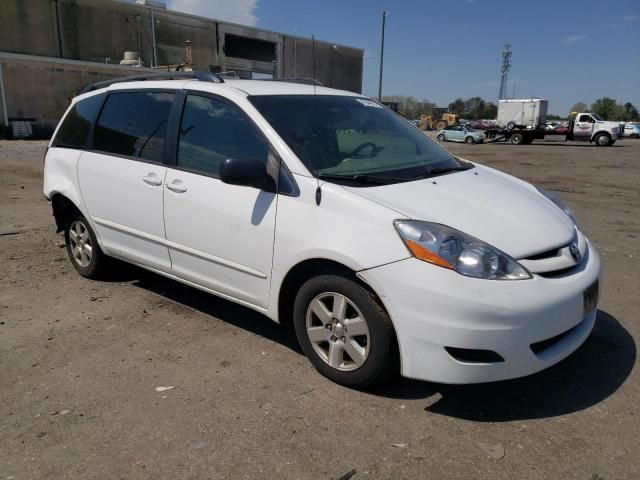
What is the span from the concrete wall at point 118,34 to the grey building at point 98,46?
0.19 feet

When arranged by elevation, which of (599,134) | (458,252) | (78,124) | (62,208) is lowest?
(599,134)

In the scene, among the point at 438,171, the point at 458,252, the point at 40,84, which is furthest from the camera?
the point at 40,84

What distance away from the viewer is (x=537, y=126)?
123 ft

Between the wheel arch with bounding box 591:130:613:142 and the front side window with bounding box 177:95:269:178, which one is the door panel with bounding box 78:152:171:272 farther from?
the wheel arch with bounding box 591:130:613:142

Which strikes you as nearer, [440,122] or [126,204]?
[126,204]

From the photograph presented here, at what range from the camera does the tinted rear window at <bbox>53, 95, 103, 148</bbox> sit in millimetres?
4605

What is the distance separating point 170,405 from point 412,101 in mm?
89005

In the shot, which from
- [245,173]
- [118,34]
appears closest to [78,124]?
[245,173]

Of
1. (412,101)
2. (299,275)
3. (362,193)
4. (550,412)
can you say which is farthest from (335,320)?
(412,101)

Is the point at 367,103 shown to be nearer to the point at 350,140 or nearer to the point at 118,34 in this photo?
the point at 350,140

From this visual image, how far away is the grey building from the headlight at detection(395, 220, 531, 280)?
2293 cm

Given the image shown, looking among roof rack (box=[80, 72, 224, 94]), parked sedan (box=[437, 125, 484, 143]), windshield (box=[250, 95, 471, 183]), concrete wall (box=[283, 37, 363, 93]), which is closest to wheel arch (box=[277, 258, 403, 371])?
windshield (box=[250, 95, 471, 183])

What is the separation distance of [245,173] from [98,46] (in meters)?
40.6

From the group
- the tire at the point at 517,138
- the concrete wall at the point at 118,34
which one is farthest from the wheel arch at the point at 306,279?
the tire at the point at 517,138
